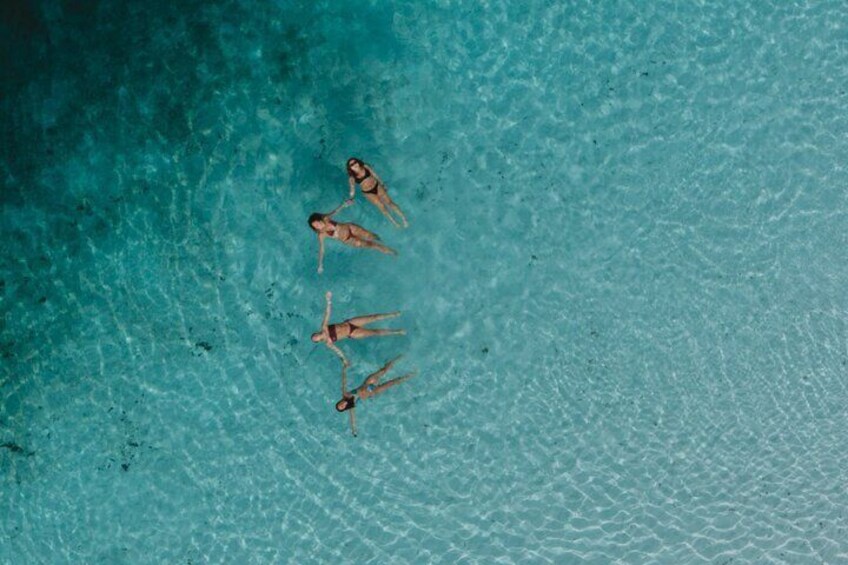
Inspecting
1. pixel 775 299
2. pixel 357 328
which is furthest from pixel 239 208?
pixel 775 299

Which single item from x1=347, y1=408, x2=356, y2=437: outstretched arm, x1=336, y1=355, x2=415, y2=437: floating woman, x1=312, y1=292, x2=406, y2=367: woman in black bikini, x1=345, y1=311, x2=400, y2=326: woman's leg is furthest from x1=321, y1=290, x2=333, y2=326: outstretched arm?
x1=347, y1=408, x2=356, y2=437: outstretched arm

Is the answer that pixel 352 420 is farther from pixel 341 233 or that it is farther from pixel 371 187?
pixel 371 187

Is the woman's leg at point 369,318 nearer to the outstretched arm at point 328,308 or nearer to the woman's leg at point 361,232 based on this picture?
the outstretched arm at point 328,308

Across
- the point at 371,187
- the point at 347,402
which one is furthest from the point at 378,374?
the point at 371,187

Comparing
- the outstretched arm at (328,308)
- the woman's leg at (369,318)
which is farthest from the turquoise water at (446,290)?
the woman's leg at (369,318)

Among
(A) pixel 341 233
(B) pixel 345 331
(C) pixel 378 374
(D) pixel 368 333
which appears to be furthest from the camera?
(C) pixel 378 374

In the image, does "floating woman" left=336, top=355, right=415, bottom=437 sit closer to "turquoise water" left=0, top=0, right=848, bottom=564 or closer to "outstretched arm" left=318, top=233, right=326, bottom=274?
"turquoise water" left=0, top=0, right=848, bottom=564
